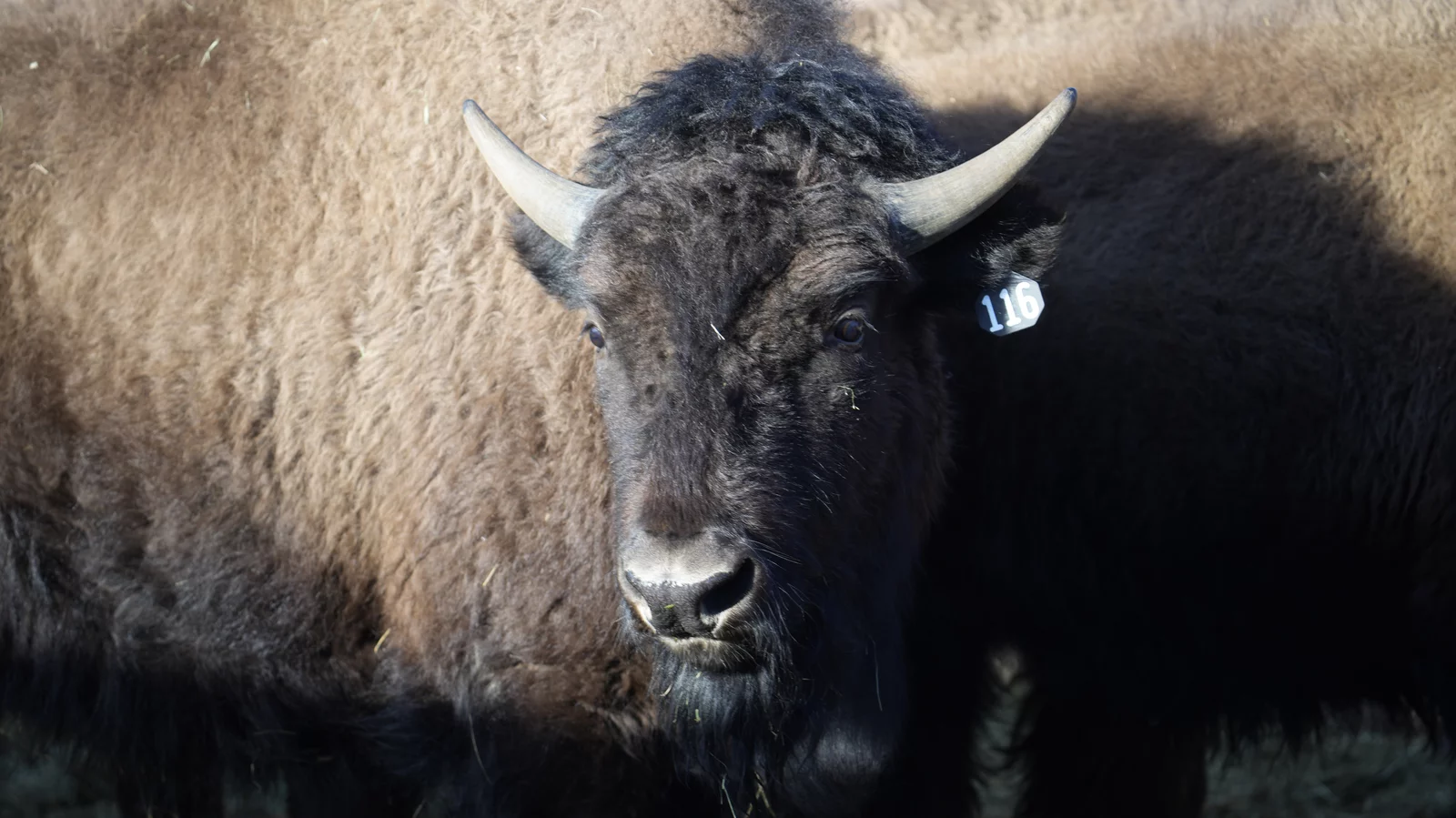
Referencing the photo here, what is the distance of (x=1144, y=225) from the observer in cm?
452

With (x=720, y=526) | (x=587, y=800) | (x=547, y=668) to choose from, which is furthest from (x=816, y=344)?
(x=587, y=800)

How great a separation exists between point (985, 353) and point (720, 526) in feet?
5.49

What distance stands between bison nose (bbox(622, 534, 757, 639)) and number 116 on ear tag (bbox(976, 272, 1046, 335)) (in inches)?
42.6

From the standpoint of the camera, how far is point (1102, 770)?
4.89 m

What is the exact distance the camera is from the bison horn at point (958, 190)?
3.08 metres

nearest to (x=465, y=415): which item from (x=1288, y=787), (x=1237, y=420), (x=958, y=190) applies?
(x=958, y=190)

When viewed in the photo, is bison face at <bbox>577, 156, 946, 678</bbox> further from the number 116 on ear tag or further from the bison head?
the number 116 on ear tag

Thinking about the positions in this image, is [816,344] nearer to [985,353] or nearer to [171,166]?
[985,353]

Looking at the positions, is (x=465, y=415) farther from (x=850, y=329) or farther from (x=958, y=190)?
(x=958, y=190)

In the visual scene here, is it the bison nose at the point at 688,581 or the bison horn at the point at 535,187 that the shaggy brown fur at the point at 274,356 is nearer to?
the bison horn at the point at 535,187

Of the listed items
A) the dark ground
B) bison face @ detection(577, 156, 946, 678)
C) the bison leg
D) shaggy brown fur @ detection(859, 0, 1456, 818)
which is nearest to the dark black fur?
bison face @ detection(577, 156, 946, 678)

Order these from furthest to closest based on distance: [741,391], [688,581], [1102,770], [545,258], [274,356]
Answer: [1102,770] → [274,356] → [545,258] → [741,391] → [688,581]

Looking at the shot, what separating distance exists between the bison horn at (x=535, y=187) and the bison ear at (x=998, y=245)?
0.95 m

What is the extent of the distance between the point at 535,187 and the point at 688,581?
1.25 metres
